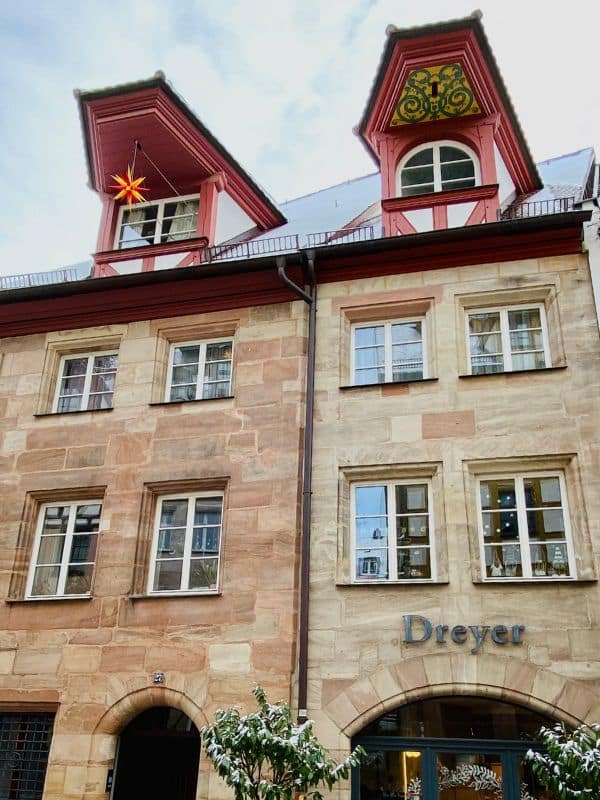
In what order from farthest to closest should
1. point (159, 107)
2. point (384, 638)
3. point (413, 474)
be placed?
point (159, 107)
point (413, 474)
point (384, 638)

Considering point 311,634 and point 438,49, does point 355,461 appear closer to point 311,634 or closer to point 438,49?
point 311,634

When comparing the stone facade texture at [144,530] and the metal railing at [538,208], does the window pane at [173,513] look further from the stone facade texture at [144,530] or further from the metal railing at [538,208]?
the metal railing at [538,208]

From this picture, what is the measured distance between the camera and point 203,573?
489 inches

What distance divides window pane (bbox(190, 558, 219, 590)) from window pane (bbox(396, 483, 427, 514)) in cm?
279

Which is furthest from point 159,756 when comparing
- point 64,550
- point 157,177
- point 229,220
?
point 157,177

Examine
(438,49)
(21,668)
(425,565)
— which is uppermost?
(438,49)

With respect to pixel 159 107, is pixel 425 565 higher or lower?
lower

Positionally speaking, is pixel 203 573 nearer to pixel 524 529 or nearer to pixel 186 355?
pixel 186 355

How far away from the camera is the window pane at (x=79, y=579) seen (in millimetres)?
12865

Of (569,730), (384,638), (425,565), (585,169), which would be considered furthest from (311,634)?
(585,169)

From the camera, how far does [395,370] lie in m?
13.2

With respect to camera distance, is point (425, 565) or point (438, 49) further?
point (438, 49)

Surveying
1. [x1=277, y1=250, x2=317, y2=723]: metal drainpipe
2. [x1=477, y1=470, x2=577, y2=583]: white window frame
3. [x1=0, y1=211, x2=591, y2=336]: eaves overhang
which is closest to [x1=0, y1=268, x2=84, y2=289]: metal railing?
[x1=0, y1=211, x2=591, y2=336]: eaves overhang

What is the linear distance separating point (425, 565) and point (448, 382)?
8.90ft
